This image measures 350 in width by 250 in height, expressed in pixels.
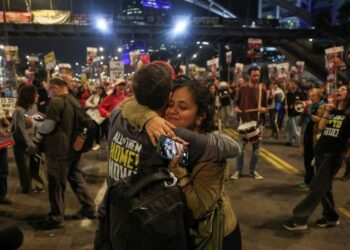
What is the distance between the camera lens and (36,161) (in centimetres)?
768

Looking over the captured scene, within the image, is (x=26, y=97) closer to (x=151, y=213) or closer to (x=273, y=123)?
(x=151, y=213)

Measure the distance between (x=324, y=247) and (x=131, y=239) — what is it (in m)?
4.04

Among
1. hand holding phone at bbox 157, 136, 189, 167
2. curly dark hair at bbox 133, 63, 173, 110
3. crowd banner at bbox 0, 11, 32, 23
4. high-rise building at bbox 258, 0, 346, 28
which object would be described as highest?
high-rise building at bbox 258, 0, 346, 28

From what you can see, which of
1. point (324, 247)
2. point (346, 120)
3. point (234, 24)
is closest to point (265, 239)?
point (324, 247)

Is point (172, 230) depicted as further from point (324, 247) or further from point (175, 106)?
point (324, 247)

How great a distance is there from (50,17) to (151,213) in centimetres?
4698

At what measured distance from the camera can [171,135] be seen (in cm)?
209

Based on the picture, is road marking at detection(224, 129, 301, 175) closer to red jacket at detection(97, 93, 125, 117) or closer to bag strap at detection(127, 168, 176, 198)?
red jacket at detection(97, 93, 125, 117)

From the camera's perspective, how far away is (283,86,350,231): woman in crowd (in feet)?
18.5

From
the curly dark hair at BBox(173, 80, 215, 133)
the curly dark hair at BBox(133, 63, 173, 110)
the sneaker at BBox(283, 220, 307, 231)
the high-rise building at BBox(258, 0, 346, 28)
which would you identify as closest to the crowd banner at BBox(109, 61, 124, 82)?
the sneaker at BBox(283, 220, 307, 231)

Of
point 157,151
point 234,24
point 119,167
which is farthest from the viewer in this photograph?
point 234,24

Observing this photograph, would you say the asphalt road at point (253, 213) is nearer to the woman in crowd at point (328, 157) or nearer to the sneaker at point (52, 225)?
the sneaker at point (52, 225)

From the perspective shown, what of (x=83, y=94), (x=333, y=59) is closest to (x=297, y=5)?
(x=333, y=59)

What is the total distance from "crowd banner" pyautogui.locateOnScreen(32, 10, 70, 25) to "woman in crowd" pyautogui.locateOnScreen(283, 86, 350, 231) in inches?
1689
